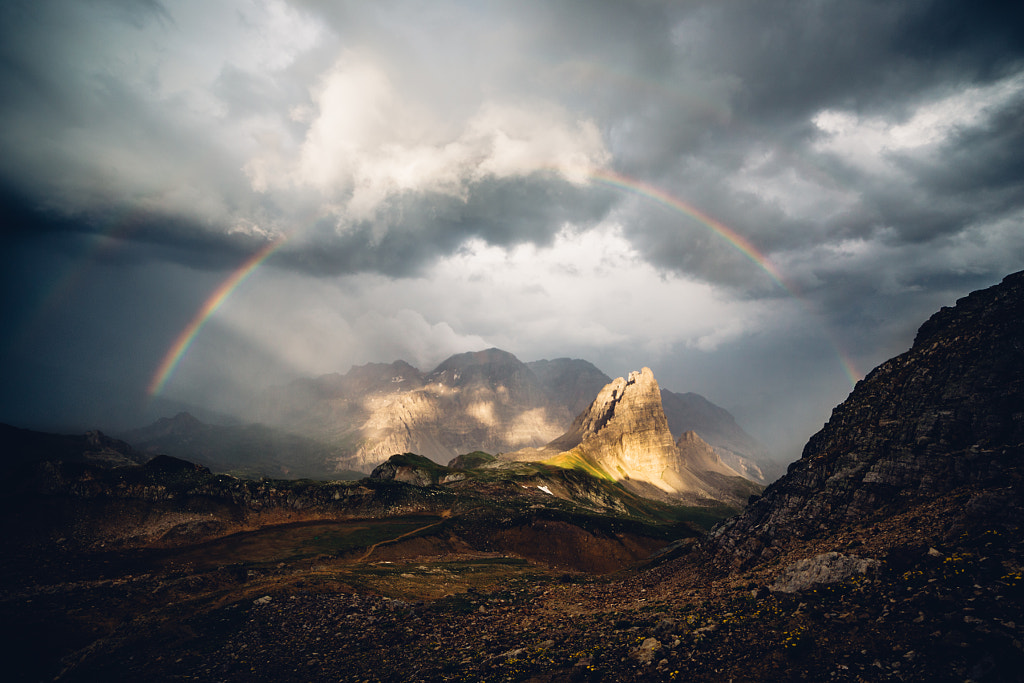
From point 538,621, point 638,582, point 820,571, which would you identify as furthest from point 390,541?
point 820,571

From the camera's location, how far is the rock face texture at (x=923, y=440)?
85.3ft

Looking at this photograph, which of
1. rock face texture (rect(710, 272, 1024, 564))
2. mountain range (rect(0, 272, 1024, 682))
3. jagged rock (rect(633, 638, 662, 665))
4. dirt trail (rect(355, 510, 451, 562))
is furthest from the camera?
dirt trail (rect(355, 510, 451, 562))

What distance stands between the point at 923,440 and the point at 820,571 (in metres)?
17.7

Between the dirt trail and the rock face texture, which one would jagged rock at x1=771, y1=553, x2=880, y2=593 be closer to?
the rock face texture

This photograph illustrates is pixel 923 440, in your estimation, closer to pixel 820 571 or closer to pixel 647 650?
pixel 820 571

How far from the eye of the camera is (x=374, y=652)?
944 inches

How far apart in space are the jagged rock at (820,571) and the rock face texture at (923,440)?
758 centimetres

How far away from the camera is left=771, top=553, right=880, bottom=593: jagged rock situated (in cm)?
1915

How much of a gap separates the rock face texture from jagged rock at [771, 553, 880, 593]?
7.58 metres

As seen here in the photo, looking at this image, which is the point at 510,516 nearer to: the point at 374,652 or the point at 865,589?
the point at 374,652

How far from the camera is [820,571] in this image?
20.5 meters

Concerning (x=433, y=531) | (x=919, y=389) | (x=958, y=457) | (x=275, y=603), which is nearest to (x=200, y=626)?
(x=275, y=603)

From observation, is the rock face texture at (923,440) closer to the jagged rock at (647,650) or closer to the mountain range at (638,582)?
the mountain range at (638,582)

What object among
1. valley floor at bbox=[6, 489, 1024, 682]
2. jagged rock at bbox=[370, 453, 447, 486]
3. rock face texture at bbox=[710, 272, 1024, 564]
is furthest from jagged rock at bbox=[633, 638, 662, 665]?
jagged rock at bbox=[370, 453, 447, 486]
